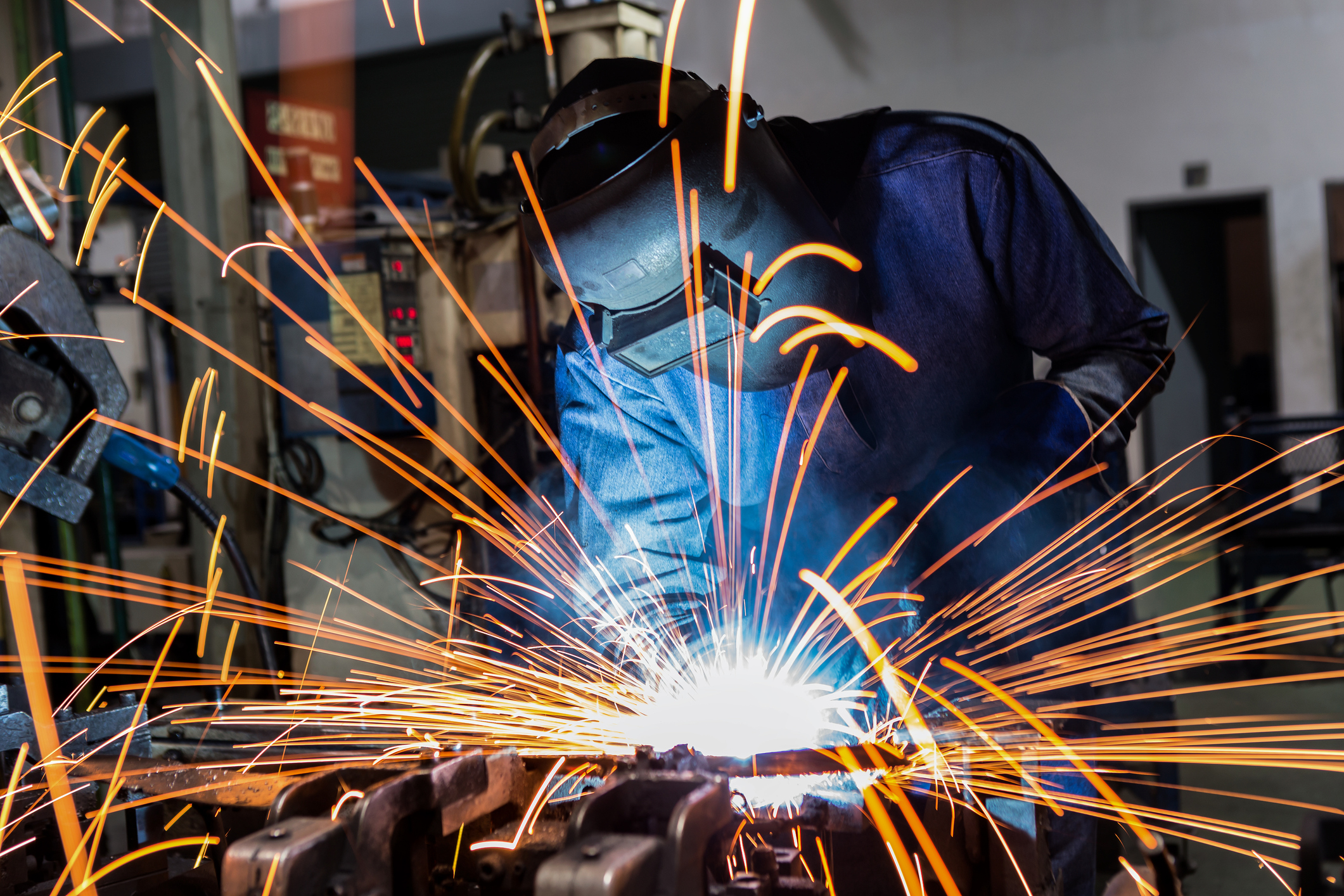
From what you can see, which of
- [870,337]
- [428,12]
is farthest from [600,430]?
[428,12]

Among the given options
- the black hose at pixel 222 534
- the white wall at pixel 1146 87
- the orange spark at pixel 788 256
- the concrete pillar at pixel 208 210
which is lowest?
the black hose at pixel 222 534

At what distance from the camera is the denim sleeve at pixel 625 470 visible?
5.71 feet

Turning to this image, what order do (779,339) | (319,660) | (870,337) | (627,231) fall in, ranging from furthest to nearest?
(319,660) → (870,337) → (779,339) → (627,231)

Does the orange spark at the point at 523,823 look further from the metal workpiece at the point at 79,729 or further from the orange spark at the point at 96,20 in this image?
the orange spark at the point at 96,20

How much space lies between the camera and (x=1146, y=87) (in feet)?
22.2

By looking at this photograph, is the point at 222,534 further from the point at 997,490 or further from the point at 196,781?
the point at 997,490

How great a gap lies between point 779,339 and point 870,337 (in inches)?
8.2

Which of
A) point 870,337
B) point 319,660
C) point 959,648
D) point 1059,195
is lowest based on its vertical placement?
point 319,660

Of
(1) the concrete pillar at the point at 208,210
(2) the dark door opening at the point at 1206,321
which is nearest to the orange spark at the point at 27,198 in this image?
(1) the concrete pillar at the point at 208,210

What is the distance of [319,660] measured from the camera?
4.42 metres

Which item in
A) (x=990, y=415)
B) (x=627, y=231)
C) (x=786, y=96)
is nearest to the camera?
(x=627, y=231)

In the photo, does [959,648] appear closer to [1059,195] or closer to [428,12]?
[1059,195]

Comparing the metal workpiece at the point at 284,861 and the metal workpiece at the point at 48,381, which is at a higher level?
the metal workpiece at the point at 48,381

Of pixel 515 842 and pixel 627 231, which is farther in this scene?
pixel 627 231
